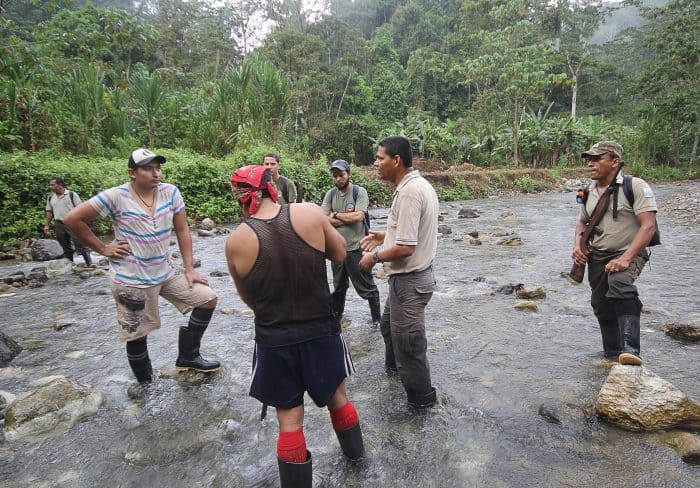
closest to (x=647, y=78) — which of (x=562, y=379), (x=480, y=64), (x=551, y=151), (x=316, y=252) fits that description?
(x=551, y=151)

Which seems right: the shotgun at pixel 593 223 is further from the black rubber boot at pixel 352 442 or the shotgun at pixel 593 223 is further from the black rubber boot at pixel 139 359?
the black rubber boot at pixel 139 359

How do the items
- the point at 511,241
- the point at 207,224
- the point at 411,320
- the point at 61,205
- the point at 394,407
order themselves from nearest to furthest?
the point at 411,320 → the point at 394,407 → the point at 61,205 → the point at 511,241 → the point at 207,224

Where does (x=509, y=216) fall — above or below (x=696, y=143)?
below

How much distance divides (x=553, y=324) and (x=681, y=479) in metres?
2.80

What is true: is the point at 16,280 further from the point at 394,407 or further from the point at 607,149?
the point at 607,149

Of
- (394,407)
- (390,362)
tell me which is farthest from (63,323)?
(394,407)

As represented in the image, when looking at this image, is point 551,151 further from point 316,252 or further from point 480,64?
point 316,252

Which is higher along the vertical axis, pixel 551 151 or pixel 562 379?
pixel 551 151

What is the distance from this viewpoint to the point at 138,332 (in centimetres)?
369

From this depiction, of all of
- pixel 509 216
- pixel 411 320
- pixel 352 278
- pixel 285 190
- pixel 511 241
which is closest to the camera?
pixel 411 320

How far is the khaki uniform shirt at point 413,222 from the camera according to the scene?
3.09m

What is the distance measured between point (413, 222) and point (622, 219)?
6.43 feet

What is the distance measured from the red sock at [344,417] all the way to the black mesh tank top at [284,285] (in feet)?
1.77

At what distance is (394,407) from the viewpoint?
357 cm
